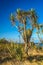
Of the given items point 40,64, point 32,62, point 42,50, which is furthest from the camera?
point 42,50

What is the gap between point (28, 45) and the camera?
2200 centimetres

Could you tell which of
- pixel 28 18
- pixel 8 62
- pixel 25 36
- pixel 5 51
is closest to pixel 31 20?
pixel 28 18

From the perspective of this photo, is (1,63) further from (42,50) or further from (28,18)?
(42,50)

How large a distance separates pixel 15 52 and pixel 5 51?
13.6 feet

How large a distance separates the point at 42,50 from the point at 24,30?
664 centimetres

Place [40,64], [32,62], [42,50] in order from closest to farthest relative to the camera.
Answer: [40,64]
[32,62]
[42,50]

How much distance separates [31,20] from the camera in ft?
69.8

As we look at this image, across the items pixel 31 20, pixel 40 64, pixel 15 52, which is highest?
pixel 31 20

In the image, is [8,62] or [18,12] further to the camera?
[18,12]

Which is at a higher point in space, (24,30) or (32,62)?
(24,30)

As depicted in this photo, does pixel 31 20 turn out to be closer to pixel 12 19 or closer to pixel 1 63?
pixel 12 19

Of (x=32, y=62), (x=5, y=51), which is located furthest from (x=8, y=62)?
(x=5, y=51)

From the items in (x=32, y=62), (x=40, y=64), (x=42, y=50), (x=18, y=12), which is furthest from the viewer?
(x=42, y=50)

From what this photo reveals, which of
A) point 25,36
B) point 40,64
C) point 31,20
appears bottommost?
point 40,64
